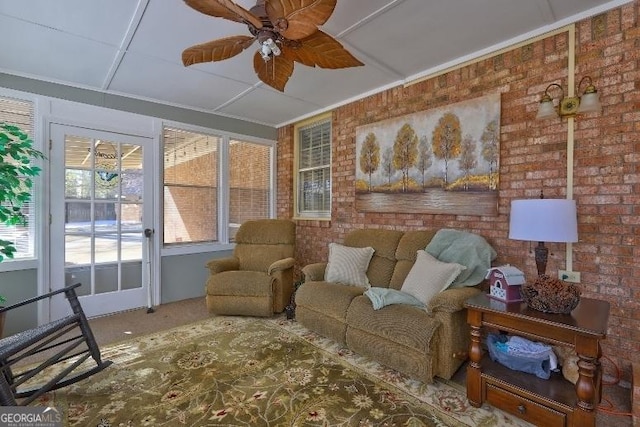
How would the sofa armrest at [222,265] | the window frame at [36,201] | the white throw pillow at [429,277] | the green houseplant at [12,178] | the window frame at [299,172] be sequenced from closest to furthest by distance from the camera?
the white throw pillow at [429,277] → the green houseplant at [12,178] → the window frame at [36,201] → the sofa armrest at [222,265] → the window frame at [299,172]

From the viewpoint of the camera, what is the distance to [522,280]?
196 centimetres

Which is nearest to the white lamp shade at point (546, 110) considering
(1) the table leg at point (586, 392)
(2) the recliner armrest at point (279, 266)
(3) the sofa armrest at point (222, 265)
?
(1) the table leg at point (586, 392)

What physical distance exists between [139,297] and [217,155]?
6.92 ft

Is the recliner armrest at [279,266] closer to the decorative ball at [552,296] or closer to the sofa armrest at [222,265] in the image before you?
the sofa armrest at [222,265]

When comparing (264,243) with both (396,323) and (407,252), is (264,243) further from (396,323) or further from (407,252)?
(396,323)

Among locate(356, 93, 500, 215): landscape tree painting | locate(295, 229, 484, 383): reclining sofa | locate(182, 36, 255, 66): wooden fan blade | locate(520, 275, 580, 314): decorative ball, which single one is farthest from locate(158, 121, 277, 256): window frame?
locate(520, 275, 580, 314): decorative ball

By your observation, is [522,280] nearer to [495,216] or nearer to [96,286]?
[495,216]

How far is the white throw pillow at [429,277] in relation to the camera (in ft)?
7.68

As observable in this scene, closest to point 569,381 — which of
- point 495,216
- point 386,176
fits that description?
point 495,216

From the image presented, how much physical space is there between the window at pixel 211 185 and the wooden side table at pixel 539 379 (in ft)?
11.5

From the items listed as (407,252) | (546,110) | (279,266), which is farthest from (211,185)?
(546,110)

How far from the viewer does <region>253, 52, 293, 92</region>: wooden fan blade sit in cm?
201

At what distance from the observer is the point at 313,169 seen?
4492 mm

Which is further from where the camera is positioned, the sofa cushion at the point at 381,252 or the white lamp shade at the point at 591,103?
the sofa cushion at the point at 381,252
